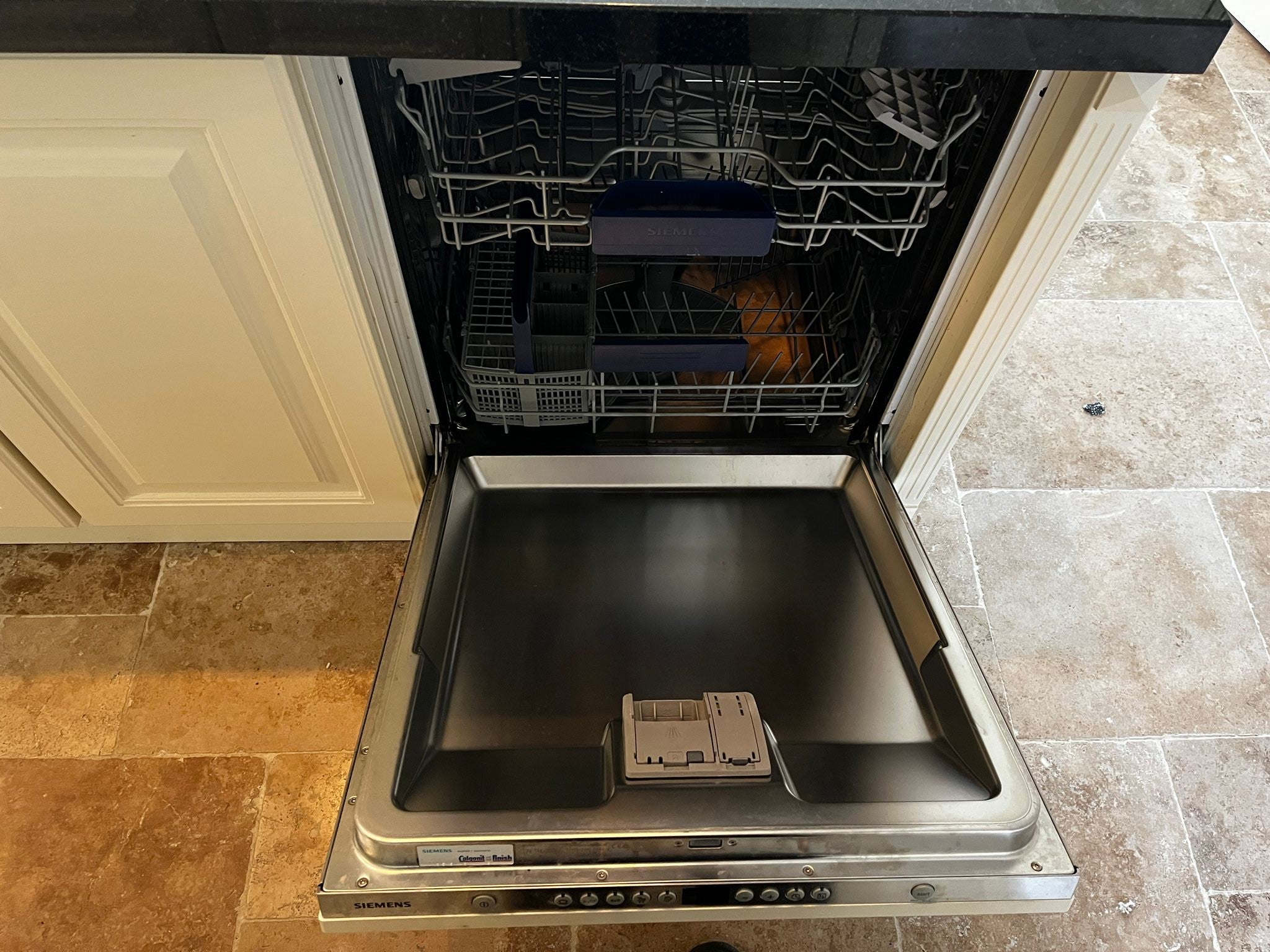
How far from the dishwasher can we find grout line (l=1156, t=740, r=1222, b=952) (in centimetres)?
56

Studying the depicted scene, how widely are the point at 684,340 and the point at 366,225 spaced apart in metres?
0.40

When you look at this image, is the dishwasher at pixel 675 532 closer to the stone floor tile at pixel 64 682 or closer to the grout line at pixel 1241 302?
the stone floor tile at pixel 64 682

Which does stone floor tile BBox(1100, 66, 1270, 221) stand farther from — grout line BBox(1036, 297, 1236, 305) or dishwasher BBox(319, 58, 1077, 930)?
dishwasher BBox(319, 58, 1077, 930)

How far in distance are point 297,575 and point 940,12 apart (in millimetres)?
1186

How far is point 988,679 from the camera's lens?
1354 millimetres

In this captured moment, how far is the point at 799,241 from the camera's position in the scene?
1239 millimetres

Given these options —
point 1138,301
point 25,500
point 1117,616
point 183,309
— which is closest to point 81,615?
point 25,500

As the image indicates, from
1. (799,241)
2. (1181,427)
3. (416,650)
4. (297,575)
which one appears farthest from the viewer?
(1181,427)

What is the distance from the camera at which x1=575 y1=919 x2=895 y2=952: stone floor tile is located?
3.61 feet

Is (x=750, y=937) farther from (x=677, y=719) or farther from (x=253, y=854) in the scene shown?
(x=253, y=854)

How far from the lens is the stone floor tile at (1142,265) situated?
1.87 m

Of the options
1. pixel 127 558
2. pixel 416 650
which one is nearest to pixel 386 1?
pixel 416 650

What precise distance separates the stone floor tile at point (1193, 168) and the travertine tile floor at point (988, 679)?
41cm

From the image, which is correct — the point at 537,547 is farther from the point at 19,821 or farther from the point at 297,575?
the point at 19,821
